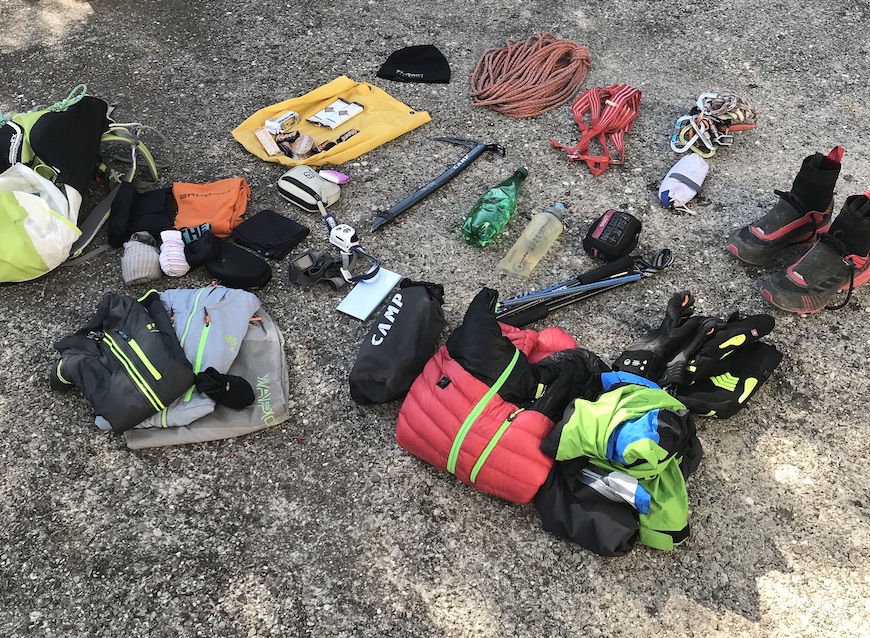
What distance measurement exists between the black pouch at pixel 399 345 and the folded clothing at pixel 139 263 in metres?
1.13

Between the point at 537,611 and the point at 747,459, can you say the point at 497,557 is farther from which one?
the point at 747,459

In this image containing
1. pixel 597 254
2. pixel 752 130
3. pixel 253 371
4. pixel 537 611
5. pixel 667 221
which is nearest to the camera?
pixel 537 611

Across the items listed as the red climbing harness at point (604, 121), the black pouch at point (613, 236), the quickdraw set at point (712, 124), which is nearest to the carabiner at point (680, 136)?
the quickdraw set at point (712, 124)

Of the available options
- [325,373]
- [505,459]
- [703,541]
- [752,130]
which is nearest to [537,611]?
[505,459]

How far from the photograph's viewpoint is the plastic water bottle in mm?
3275

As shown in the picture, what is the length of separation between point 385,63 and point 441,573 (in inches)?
131

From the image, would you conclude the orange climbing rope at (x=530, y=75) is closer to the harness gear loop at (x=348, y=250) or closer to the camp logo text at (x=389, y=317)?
the harness gear loop at (x=348, y=250)

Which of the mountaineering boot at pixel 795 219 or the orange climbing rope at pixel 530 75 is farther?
the orange climbing rope at pixel 530 75

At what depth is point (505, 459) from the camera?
2.37m

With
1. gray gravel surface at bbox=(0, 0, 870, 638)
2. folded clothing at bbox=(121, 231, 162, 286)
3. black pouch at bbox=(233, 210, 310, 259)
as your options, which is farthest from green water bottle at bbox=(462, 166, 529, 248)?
folded clothing at bbox=(121, 231, 162, 286)

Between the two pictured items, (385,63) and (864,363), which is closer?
(864,363)

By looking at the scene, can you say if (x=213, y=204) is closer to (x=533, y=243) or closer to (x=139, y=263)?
(x=139, y=263)

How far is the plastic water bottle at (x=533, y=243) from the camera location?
10.7ft

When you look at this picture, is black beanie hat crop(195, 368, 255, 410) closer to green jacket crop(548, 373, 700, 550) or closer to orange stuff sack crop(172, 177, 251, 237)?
orange stuff sack crop(172, 177, 251, 237)
